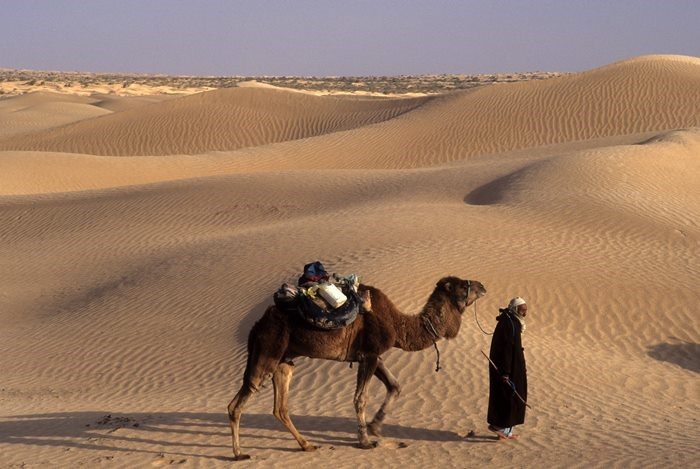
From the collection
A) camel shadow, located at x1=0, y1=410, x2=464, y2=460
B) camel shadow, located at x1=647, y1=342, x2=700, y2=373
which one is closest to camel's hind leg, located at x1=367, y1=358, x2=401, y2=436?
camel shadow, located at x1=0, y1=410, x2=464, y2=460

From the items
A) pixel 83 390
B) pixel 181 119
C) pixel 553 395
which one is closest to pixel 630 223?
pixel 553 395

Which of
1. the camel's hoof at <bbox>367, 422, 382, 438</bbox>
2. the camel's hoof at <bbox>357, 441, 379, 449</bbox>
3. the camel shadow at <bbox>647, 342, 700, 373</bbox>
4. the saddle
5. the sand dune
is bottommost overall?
the sand dune

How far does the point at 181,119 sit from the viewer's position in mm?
48688

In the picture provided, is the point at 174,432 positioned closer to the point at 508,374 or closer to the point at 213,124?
the point at 508,374

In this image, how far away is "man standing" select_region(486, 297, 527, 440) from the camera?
8.90m

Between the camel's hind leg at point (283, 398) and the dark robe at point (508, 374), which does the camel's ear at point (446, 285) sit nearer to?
the dark robe at point (508, 374)

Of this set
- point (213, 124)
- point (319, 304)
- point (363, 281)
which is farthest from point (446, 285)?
point (213, 124)

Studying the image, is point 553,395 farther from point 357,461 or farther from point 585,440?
point 357,461

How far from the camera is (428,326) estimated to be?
8.53 metres

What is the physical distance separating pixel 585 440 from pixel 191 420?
426 cm

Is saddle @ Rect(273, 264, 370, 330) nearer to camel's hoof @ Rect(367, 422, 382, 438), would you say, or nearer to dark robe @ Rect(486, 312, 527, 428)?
camel's hoof @ Rect(367, 422, 382, 438)

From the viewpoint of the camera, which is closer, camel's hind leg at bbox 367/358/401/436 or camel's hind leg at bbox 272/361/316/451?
camel's hind leg at bbox 272/361/316/451

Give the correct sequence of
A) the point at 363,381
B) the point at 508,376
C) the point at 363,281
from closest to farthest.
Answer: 1. the point at 363,381
2. the point at 508,376
3. the point at 363,281

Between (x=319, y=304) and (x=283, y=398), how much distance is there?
106 centimetres
